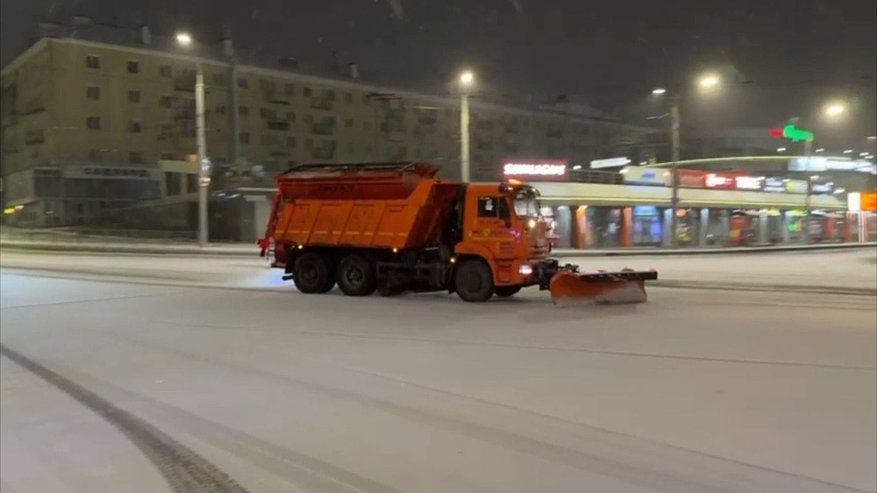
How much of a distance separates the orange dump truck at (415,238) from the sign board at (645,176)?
35.5 meters

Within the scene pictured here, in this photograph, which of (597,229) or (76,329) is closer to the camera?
(76,329)

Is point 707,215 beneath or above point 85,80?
beneath

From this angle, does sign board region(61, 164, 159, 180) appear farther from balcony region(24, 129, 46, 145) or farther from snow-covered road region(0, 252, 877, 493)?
snow-covered road region(0, 252, 877, 493)

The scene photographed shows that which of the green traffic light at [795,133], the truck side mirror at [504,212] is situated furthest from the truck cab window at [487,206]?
the green traffic light at [795,133]

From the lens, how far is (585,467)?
5754mm

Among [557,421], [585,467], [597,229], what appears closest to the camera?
[585,467]

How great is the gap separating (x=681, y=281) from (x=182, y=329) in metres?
13.5

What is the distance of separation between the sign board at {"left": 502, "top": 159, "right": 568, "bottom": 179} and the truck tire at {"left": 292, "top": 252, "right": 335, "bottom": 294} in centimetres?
2877

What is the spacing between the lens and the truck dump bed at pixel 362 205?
17031 mm

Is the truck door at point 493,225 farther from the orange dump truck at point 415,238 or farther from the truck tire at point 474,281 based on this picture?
the truck tire at point 474,281

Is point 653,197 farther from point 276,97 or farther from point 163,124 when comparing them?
point 163,124

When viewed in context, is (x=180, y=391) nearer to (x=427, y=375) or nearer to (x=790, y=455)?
(x=427, y=375)

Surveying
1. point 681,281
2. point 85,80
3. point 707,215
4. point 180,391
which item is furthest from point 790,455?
point 85,80

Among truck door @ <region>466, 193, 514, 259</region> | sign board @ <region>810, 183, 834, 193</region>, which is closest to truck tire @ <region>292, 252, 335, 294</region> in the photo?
truck door @ <region>466, 193, 514, 259</region>
